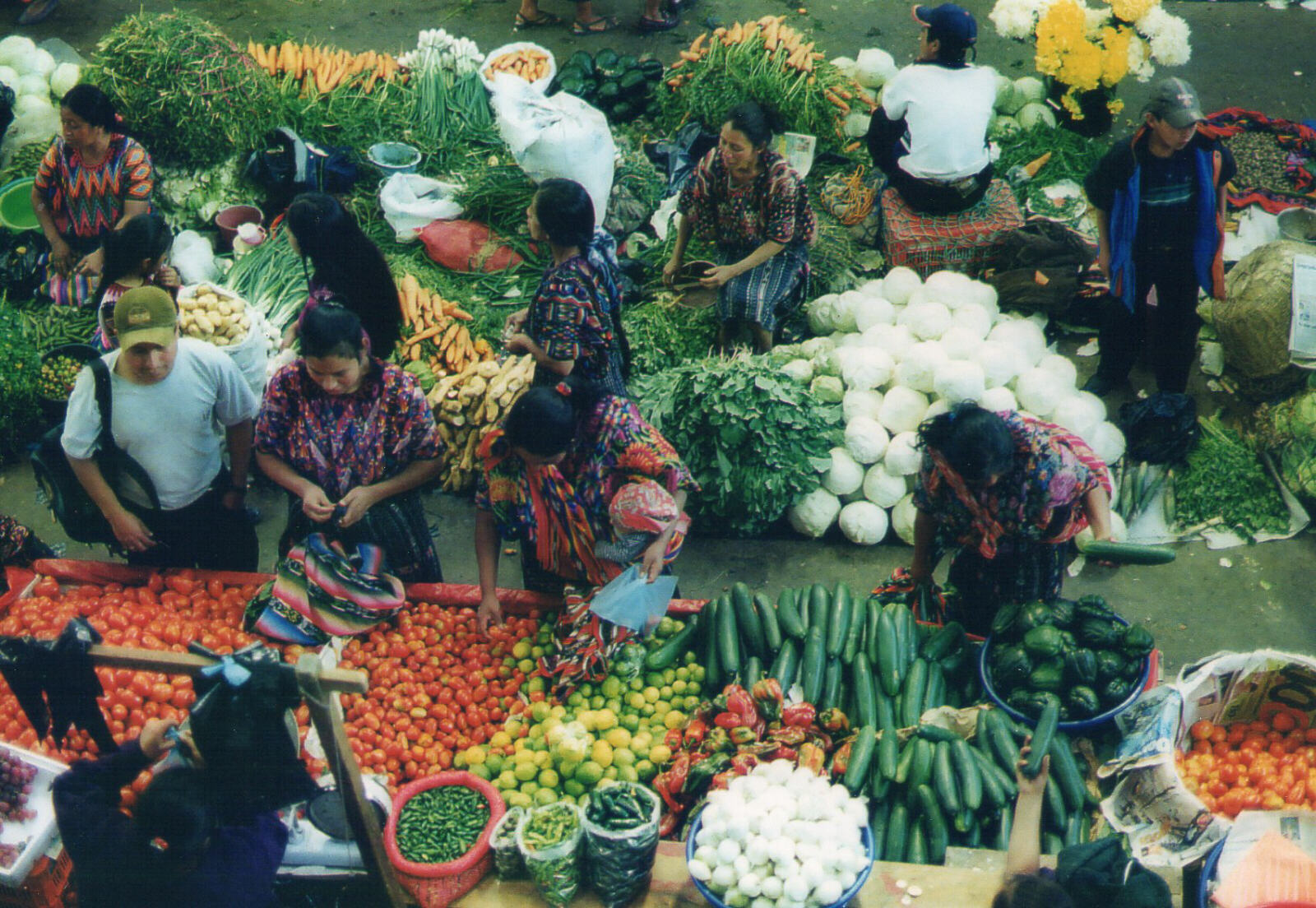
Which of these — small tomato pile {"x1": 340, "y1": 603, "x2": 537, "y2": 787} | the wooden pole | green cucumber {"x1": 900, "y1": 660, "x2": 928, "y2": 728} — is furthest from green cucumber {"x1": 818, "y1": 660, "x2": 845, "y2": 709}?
the wooden pole

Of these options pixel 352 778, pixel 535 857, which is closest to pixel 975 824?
pixel 535 857

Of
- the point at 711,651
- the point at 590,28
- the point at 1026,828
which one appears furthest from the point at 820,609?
the point at 590,28

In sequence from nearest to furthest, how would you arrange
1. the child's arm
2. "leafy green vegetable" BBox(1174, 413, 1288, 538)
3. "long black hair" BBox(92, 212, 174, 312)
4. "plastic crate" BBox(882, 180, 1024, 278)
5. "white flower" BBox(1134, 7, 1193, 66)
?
1. the child's arm
2. "long black hair" BBox(92, 212, 174, 312)
3. "leafy green vegetable" BBox(1174, 413, 1288, 538)
4. "plastic crate" BBox(882, 180, 1024, 278)
5. "white flower" BBox(1134, 7, 1193, 66)

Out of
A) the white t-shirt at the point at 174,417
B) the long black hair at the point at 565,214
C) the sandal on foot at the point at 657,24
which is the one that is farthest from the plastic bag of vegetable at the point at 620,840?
the sandal on foot at the point at 657,24

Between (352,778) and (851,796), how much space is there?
1514 millimetres

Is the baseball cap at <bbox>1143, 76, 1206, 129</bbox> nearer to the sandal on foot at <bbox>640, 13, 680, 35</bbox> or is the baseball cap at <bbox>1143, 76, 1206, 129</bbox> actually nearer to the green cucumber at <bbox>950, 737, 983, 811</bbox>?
the green cucumber at <bbox>950, 737, 983, 811</bbox>

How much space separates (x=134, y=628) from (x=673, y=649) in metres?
1.93

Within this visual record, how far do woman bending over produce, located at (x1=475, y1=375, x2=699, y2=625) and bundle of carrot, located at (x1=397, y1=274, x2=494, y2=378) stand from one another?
1.91 metres

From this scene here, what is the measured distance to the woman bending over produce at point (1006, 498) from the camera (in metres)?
3.52

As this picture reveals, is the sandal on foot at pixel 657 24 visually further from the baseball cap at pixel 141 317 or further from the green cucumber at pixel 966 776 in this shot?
the green cucumber at pixel 966 776

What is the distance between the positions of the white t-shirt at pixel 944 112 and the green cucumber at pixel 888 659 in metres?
3.01

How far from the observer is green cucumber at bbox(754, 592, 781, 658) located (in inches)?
156

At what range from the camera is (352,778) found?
2.94 meters

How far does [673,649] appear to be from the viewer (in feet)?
13.2
